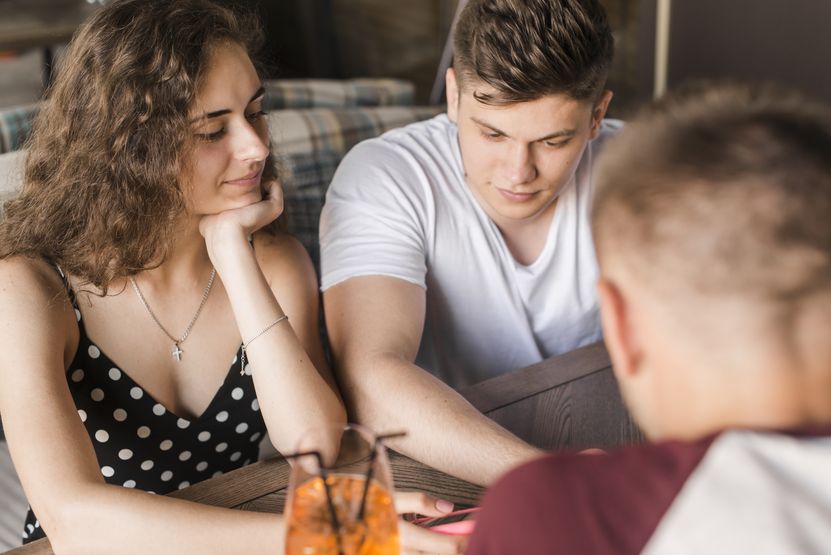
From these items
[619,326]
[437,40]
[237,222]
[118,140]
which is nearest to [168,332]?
[237,222]

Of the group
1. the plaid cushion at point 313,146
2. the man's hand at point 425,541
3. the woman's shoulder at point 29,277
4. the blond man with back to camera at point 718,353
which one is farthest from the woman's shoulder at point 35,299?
the blond man with back to camera at point 718,353

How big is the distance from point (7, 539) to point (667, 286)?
58.6 inches

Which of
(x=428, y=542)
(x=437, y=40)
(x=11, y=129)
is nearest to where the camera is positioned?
(x=428, y=542)

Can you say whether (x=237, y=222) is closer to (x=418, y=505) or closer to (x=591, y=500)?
(x=418, y=505)

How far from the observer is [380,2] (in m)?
5.13

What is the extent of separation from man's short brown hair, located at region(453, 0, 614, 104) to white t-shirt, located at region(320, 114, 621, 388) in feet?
0.69

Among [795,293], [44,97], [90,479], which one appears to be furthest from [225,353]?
[795,293]

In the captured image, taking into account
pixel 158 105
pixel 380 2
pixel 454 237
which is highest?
pixel 380 2

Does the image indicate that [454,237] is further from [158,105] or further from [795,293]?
[795,293]

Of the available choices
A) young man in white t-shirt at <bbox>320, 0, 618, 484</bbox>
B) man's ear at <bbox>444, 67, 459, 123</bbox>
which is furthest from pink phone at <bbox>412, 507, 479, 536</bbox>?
man's ear at <bbox>444, 67, 459, 123</bbox>

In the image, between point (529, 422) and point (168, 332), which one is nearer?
point (529, 422)

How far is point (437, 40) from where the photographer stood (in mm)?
5109

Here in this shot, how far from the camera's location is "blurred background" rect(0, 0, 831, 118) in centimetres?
357

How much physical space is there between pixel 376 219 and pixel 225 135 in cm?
32
